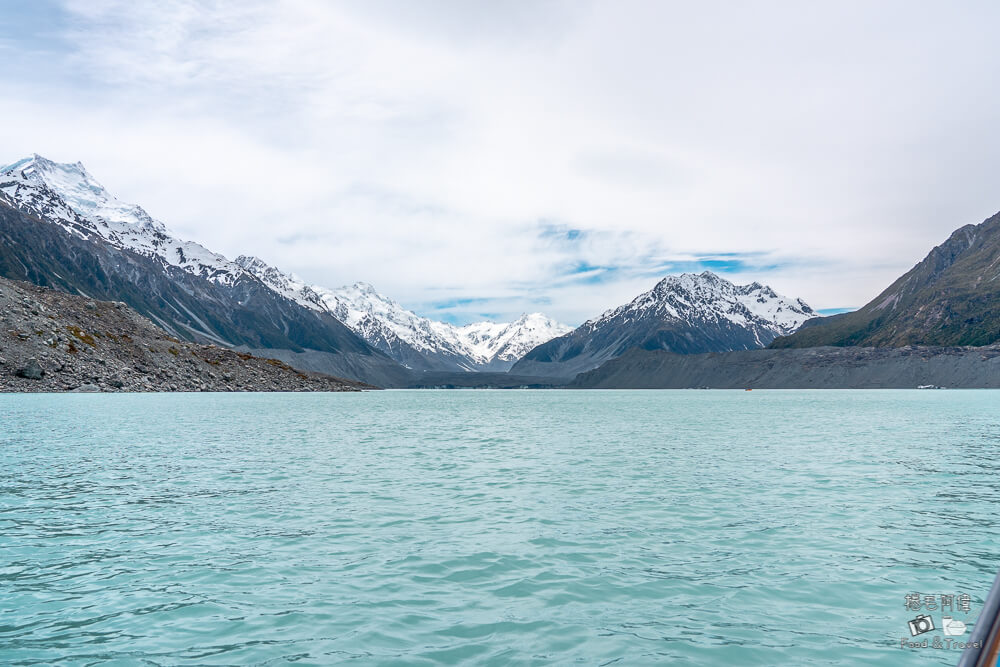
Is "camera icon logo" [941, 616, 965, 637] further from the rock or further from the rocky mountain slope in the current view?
the rock

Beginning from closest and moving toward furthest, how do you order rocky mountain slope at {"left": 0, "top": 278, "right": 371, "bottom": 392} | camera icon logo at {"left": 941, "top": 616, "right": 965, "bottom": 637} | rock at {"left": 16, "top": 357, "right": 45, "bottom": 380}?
camera icon logo at {"left": 941, "top": 616, "right": 965, "bottom": 637} → rock at {"left": 16, "top": 357, "right": 45, "bottom": 380} → rocky mountain slope at {"left": 0, "top": 278, "right": 371, "bottom": 392}

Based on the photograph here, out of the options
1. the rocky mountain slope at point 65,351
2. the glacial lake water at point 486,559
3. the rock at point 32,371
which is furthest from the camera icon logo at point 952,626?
the rock at point 32,371

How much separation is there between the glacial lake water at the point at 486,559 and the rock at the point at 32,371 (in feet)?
418

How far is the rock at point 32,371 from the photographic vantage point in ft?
479

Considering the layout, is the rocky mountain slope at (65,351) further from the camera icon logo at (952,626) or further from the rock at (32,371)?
the camera icon logo at (952,626)

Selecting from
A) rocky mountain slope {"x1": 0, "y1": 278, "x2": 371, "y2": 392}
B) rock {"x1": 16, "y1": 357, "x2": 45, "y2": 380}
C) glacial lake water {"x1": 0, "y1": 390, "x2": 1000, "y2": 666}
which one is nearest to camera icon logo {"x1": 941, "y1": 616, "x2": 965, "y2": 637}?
glacial lake water {"x1": 0, "y1": 390, "x2": 1000, "y2": 666}

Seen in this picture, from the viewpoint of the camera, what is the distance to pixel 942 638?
45.9 ft

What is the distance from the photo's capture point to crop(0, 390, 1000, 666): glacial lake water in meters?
13.7

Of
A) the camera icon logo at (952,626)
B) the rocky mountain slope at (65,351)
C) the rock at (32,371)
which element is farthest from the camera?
the rocky mountain slope at (65,351)

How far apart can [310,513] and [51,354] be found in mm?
163981

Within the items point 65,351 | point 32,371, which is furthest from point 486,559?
point 65,351

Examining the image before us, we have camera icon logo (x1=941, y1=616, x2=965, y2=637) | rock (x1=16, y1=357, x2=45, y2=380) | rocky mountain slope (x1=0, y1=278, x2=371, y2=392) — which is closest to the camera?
camera icon logo (x1=941, y1=616, x2=965, y2=637)

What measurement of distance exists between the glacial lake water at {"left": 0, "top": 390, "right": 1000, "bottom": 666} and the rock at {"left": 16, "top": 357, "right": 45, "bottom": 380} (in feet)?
418

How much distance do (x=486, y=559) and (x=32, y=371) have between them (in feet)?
544
